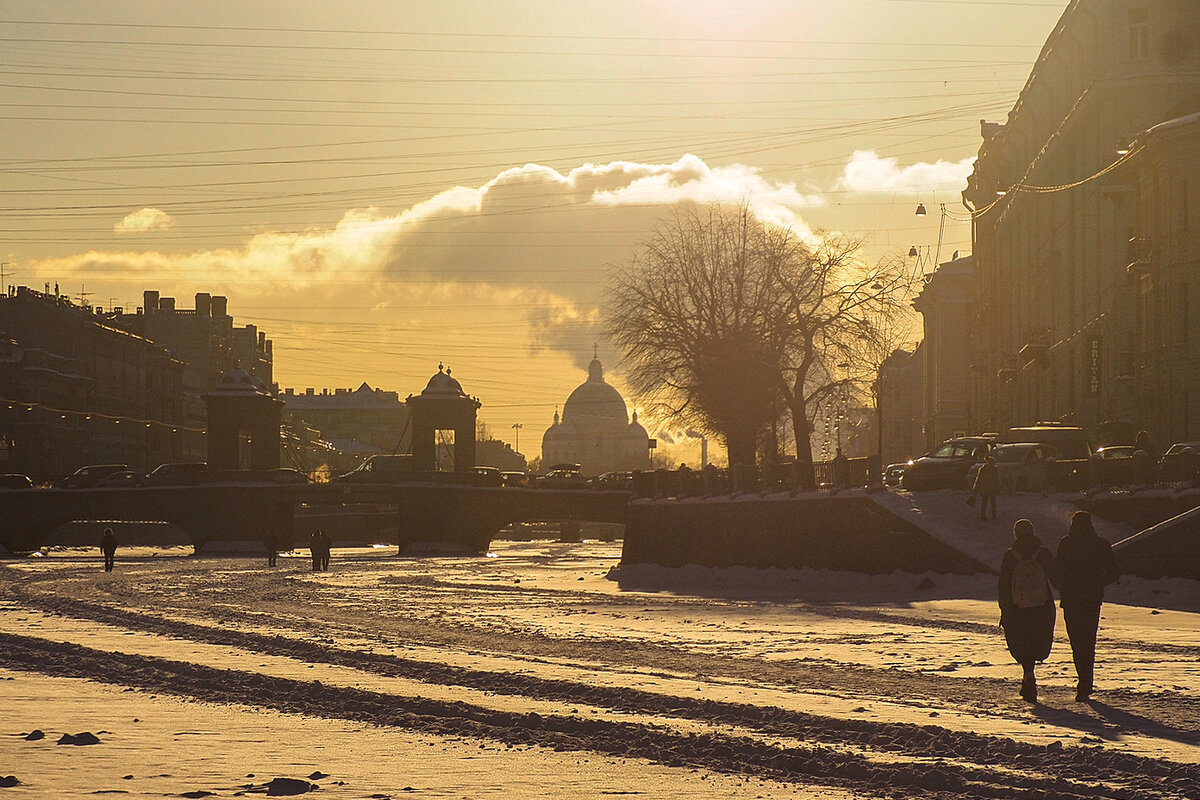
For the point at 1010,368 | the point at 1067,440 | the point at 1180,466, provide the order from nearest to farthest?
the point at 1180,466 → the point at 1067,440 → the point at 1010,368

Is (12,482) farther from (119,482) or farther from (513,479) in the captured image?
A: (513,479)

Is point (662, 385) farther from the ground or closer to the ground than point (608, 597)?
farther from the ground

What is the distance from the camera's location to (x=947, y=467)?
162 ft

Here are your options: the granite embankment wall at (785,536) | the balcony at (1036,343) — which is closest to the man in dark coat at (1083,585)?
the granite embankment wall at (785,536)

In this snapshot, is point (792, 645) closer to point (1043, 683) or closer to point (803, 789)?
point (1043, 683)

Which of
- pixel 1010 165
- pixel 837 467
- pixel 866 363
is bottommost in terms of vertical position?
pixel 837 467

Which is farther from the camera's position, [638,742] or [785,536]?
[785,536]

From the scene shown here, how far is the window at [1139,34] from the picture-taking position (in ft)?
196

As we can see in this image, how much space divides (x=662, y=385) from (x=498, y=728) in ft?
188

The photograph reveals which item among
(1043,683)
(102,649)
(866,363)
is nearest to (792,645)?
(1043,683)

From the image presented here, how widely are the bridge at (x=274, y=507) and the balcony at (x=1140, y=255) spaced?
4177cm

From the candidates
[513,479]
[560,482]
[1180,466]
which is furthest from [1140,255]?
[513,479]

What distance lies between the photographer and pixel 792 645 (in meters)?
25.5

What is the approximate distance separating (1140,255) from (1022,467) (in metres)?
11.4
